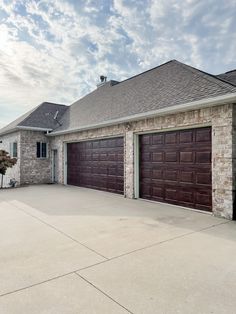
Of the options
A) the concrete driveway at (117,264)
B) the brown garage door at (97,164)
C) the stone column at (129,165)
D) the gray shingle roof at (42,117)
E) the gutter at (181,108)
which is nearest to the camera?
the concrete driveway at (117,264)

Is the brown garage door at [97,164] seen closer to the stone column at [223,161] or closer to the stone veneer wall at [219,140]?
the stone veneer wall at [219,140]

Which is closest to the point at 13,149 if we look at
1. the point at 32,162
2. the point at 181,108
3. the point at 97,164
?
the point at 32,162

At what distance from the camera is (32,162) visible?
543 inches

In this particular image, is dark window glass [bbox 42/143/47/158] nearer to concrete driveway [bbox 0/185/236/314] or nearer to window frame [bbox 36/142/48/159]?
window frame [bbox 36/142/48/159]

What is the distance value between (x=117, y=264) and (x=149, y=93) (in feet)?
24.8

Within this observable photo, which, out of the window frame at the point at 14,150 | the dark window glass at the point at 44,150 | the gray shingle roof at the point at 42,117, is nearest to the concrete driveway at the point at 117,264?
the dark window glass at the point at 44,150

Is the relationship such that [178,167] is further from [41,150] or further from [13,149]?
[13,149]

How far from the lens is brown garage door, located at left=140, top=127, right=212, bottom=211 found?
679 centimetres

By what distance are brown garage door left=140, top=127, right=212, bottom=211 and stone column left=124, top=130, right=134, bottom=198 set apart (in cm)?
36

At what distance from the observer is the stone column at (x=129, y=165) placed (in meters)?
8.95

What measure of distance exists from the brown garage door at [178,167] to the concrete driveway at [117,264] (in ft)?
3.45

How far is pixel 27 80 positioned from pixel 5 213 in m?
9.37

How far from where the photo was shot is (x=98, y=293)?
2.66 m

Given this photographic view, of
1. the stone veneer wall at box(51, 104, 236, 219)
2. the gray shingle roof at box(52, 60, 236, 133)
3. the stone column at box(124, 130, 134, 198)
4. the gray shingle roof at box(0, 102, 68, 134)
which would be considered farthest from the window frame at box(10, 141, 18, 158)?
the stone veneer wall at box(51, 104, 236, 219)
